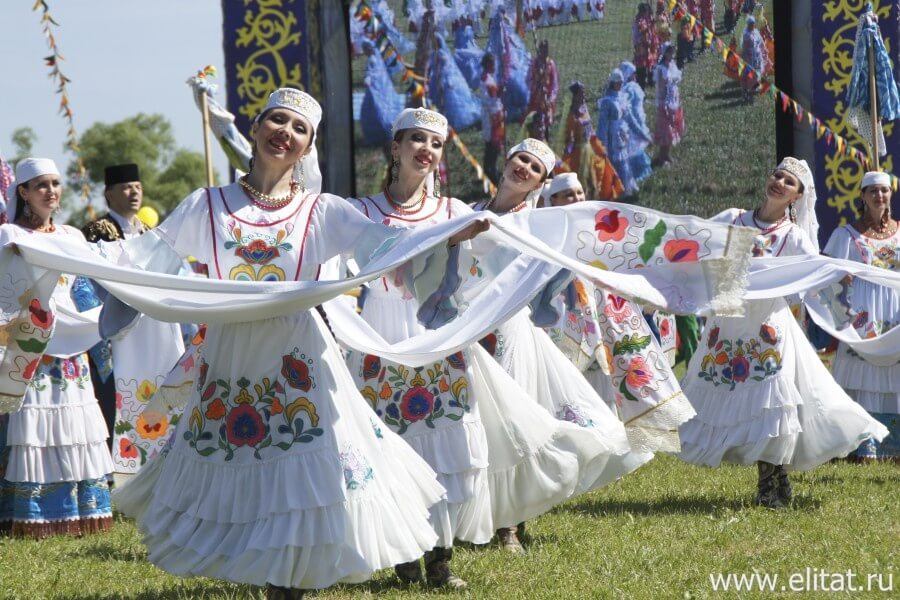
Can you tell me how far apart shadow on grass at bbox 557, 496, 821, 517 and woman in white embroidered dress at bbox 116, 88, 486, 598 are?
2531 millimetres

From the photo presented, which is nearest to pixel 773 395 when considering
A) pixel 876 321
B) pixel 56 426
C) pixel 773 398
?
pixel 773 398

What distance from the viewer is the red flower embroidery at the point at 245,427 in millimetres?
4363

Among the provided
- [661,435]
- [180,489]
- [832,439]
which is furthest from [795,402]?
[180,489]

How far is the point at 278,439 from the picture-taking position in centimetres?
435

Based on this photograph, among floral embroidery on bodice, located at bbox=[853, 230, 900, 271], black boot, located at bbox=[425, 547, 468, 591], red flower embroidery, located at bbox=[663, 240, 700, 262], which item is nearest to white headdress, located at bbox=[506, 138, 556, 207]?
red flower embroidery, located at bbox=[663, 240, 700, 262]

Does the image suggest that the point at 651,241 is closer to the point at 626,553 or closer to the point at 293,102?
the point at 293,102

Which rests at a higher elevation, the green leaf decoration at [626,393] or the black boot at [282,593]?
the green leaf decoration at [626,393]

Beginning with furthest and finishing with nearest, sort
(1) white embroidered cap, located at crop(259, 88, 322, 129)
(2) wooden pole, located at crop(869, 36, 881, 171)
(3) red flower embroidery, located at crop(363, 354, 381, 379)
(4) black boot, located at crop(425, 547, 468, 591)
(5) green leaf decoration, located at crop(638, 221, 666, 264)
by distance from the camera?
(2) wooden pole, located at crop(869, 36, 881, 171) < (3) red flower embroidery, located at crop(363, 354, 381, 379) < (4) black boot, located at crop(425, 547, 468, 591) < (5) green leaf decoration, located at crop(638, 221, 666, 264) < (1) white embroidered cap, located at crop(259, 88, 322, 129)

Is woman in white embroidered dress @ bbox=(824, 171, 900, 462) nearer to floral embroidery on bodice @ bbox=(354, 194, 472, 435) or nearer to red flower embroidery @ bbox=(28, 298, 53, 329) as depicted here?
floral embroidery on bodice @ bbox=(354, 194, 472, 435)

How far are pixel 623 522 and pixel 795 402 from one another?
3.57 feet

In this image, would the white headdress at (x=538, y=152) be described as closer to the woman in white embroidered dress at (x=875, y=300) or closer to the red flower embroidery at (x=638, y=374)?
the red flower embroidery at (x=638, y=374)

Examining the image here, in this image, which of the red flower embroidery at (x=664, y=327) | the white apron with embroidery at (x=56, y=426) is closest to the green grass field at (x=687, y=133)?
the red flower embroidery at (x=664, y=327)

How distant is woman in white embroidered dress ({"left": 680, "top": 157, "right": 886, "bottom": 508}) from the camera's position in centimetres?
695

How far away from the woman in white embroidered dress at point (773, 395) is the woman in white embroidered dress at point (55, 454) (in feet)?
9.97
